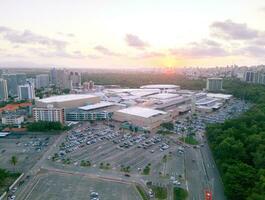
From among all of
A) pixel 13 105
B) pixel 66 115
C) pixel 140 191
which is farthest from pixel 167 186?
pixel 13 105

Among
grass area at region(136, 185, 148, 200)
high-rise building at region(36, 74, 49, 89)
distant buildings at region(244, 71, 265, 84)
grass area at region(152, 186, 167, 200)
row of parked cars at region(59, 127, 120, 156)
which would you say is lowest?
grass area at region(136, 185, 148, 200)

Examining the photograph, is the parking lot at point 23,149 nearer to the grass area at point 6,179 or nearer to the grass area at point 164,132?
the grass area at point 6,179

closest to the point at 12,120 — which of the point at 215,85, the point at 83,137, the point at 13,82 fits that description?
the point at 83,137

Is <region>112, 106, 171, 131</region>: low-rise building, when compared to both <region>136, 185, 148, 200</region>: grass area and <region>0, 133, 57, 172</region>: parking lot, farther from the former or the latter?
<region>136, 185, 148, 200</region>: grass area

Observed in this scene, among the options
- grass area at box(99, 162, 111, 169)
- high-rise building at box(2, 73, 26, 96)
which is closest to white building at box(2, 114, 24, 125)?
grass area at box(99, 162, 111, 169)

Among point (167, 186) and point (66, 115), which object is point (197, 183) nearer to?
point (167, 186)

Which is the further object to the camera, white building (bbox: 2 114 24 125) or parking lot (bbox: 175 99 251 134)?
white building (bbox: 2 114 24 125)
